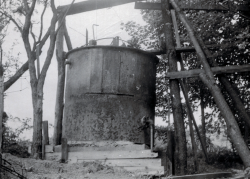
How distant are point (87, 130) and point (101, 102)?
33.7 inches

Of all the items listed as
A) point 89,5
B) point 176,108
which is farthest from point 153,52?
point 89,5

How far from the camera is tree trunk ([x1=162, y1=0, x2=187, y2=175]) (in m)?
8.76

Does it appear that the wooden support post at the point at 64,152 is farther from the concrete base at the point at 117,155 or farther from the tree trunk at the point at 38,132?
the tree trunk at the point at 38,132

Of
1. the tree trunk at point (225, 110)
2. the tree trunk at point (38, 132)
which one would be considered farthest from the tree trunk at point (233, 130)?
the tree trunk at point (38, 132)

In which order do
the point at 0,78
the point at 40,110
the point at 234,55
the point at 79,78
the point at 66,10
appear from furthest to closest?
the point at 234,55 < the point at 66,10 < the point at 40,110 < the point at 79,78 < the point at 0,78

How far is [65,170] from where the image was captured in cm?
738

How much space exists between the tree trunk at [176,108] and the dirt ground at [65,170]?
5.28 feet

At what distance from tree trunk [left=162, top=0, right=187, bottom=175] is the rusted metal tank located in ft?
2.46

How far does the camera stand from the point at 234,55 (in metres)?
12.5

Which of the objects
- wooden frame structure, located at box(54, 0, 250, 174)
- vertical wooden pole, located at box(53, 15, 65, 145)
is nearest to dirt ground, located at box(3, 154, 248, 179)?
wooden frame structure, located at box(54, 0, 250, 174)

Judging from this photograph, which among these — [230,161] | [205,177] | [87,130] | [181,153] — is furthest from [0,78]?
[230,161]

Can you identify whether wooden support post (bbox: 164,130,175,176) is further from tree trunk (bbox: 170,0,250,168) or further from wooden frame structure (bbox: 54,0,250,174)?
tree trunk (bbox: 170,0,250,168)

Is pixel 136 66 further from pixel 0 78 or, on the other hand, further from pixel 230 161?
pixel 230 161

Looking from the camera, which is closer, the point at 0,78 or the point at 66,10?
the point at 0,78
